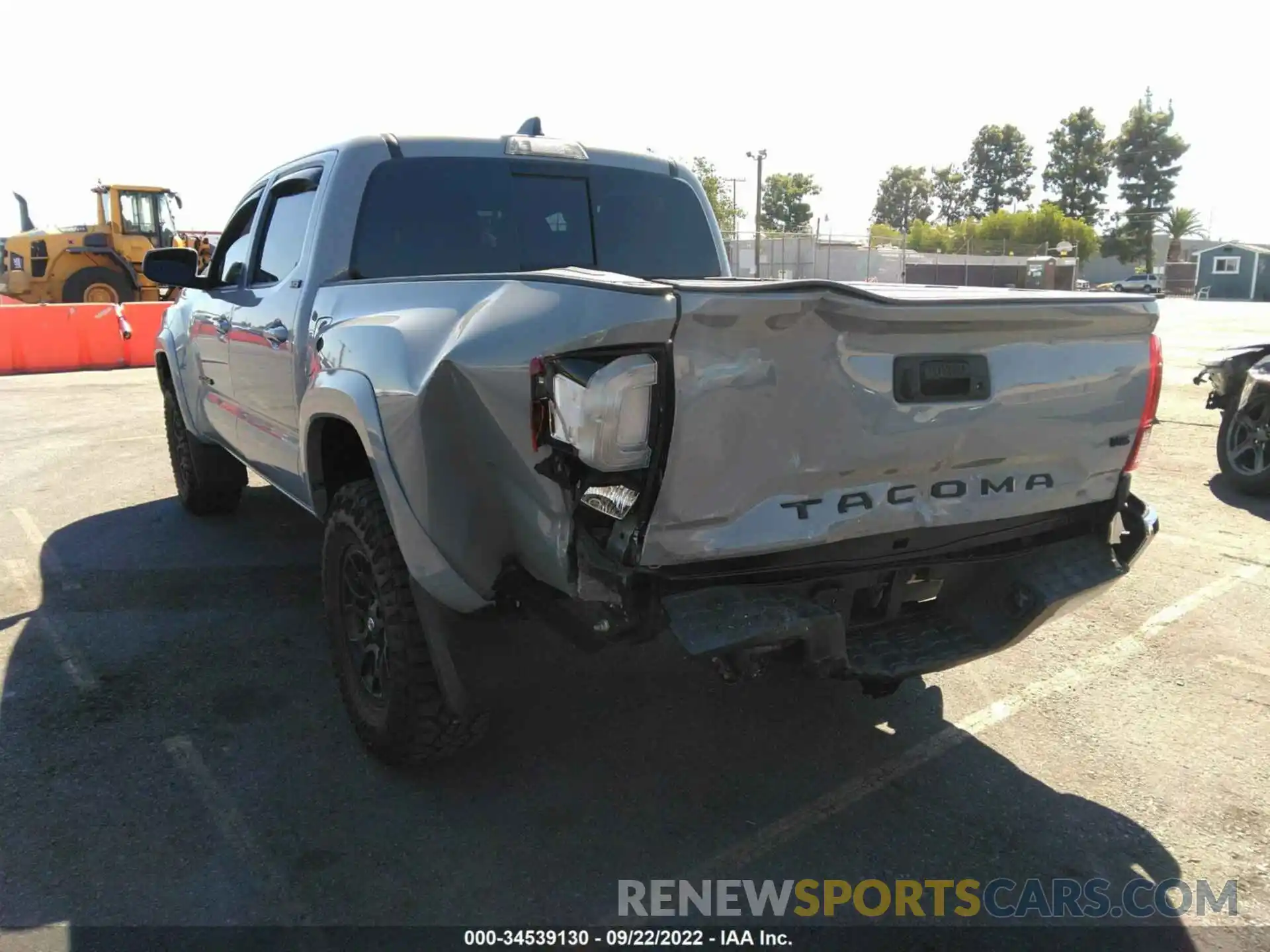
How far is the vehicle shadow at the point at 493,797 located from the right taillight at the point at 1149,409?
1102 mm

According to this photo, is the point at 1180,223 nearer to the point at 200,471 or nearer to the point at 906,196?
the point at 906,196

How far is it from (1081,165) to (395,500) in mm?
103048

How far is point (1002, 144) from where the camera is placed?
4313 inches

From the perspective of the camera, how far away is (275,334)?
12.9 feet

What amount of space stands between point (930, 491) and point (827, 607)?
0.42 metres

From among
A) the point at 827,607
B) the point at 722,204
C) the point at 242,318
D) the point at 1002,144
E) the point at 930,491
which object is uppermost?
the point at 1002,144

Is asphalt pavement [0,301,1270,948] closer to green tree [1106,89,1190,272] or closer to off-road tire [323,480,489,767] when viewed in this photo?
off-road tire [323,480,489,767]

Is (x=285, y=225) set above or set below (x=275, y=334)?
above

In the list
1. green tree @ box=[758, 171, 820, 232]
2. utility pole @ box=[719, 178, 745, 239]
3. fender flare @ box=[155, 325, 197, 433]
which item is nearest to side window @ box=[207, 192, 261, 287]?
fender flare @ box=[155, 325, 197, 433]

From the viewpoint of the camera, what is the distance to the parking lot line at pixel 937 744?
108 inches

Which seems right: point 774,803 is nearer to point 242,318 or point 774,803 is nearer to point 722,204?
point 242,318

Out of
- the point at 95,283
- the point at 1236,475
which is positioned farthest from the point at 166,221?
the point at 1236,475

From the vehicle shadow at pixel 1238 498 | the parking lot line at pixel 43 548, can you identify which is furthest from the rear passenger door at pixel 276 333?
the vehicle shadow at pixel 1238 498

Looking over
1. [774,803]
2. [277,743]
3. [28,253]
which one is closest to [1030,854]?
[774,803]
